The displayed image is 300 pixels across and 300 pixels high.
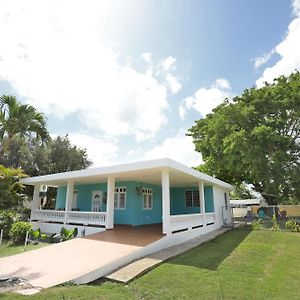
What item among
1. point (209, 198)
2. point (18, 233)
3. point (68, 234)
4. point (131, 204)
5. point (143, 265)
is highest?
point (209, 198)

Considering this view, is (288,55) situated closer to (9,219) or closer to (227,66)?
(227,66)

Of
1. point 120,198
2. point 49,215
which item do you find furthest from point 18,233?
point 120,198

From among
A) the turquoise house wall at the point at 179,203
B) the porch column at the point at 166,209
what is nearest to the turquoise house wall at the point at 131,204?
the turquoise house wall at the point at 179,203

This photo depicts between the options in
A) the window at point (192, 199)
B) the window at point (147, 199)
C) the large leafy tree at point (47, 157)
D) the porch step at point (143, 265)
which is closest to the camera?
the porch step at point (143, 265)

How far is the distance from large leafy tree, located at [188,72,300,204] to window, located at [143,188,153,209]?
23.1 ft

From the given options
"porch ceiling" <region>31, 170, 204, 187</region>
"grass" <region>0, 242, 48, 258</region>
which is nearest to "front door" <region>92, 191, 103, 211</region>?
"porch ceiling" <region>31, 170, 204, 187</region>

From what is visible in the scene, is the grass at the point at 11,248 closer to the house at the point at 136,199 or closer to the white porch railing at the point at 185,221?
the house at the point at 136,199

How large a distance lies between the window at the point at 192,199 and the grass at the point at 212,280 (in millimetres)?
8875

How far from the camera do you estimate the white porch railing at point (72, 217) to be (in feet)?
40.3

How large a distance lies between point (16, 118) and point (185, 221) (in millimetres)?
A: 9579

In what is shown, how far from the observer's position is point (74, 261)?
22.8 feet

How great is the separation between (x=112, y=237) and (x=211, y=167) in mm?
14351

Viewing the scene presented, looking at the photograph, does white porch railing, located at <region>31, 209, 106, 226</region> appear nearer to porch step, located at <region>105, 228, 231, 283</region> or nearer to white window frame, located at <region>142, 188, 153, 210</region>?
white window frame, located at <region>142, 188, 153, 210</region>

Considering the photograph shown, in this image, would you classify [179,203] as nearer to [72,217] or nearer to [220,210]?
[220,210]
